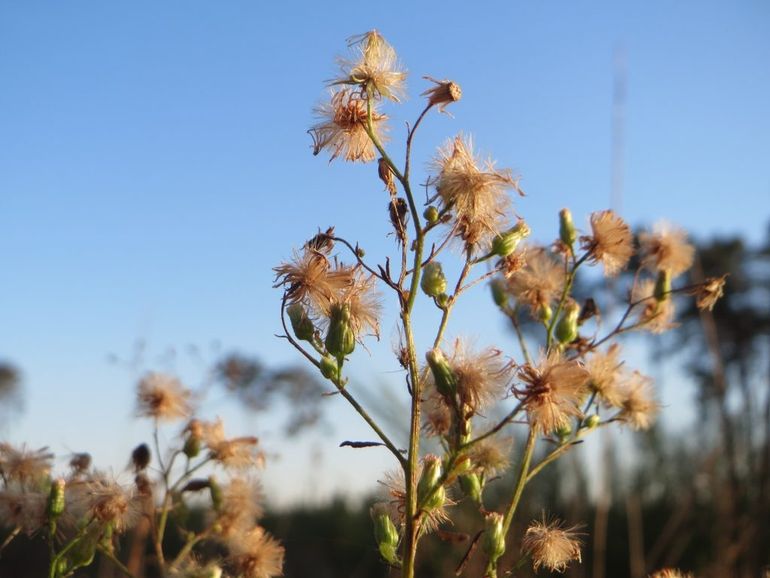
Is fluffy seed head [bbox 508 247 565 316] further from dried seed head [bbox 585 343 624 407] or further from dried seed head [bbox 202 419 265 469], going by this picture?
dried seed head [bbox 202 419 265 469]

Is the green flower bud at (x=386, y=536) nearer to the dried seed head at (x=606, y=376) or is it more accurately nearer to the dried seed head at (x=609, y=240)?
the dried seed head at (x=606, y=376)

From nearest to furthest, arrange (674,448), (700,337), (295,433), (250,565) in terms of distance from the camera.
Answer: (250,565), (295,433), (674,448), (700,337)

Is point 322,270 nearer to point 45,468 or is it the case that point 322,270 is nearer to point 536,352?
point 536,352

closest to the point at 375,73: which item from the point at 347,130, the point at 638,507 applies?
the point at 347,130

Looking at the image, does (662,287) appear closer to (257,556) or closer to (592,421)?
(592,421)

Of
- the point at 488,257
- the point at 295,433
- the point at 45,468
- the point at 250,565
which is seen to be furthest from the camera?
the point at 295,433

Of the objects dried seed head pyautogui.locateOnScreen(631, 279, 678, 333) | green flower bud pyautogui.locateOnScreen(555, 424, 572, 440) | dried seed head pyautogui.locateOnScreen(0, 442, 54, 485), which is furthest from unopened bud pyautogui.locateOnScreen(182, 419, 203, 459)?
dried seed head pyautogui.locateOnScreen(631, 279, 678, 333)

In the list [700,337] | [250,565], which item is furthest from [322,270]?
[700,337]

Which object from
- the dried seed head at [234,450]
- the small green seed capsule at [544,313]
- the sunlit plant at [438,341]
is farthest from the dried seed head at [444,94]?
the dried seed head at [234,450]
